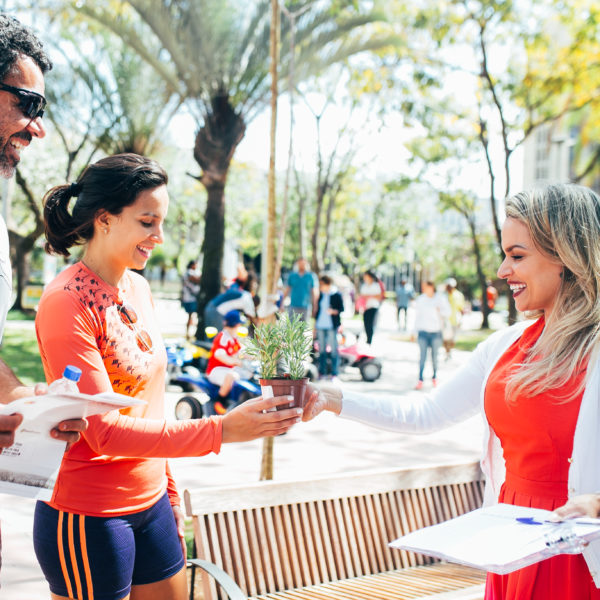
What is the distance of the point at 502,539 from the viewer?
5.52ft

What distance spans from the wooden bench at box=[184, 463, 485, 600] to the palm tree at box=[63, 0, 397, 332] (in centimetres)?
900

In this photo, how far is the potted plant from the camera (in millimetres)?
2068

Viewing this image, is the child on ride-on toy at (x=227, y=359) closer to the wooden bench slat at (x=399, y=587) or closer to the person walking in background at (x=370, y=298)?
the wooden bench slat at (x=399, y=587)

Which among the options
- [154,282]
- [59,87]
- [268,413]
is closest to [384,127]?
[59,87]

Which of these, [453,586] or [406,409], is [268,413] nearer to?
[406,409]

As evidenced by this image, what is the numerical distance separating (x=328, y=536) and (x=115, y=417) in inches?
74.2

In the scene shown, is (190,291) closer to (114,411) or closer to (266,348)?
(266,348)

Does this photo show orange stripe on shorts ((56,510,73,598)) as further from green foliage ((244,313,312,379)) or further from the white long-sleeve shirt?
the white long-sleeve shirt

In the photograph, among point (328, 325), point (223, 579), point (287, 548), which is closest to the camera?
point (223, 579)

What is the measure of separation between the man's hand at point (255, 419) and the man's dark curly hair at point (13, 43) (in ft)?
3.57

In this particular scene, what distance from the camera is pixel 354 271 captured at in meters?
51.2

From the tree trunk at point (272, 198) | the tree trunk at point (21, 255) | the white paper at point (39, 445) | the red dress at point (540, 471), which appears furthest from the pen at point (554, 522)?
the tree trunk at point (21, 255)

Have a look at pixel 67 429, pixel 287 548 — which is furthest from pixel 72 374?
pixel 287 548

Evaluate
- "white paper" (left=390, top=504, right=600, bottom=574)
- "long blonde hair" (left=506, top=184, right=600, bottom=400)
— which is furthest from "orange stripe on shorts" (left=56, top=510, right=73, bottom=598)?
"long blonde hair" (left=506, top=184, right=600, bottom=400)
